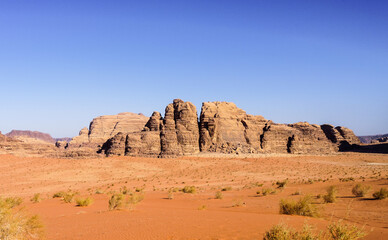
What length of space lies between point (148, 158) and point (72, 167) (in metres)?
11.4

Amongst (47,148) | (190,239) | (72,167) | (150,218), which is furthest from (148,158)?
(190,239)

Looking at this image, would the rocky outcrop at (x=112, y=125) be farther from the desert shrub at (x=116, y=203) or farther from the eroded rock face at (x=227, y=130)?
the desert shrub at (x=116, y=203)

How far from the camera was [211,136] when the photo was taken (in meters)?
53.5

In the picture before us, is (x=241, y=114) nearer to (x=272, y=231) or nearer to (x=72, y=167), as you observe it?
(x=72, y=167)

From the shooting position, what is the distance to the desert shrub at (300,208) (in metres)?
10.1

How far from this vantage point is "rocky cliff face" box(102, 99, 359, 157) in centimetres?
4747

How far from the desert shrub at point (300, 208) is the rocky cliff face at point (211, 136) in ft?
120

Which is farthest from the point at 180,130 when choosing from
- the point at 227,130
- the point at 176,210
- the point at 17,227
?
the point at 17,227

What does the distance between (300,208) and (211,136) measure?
1700 inches

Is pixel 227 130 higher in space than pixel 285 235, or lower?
higher

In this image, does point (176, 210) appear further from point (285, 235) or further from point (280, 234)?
point (285, 235)

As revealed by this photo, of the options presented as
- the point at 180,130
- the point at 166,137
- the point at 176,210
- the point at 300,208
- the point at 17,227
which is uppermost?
the point at 180,130

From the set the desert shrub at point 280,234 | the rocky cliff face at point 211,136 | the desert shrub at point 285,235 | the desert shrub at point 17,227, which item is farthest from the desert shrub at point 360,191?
the rocky cliff face at point 211,136

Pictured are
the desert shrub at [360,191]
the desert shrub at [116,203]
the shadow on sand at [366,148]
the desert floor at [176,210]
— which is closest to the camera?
the desert floor at [176,210]
